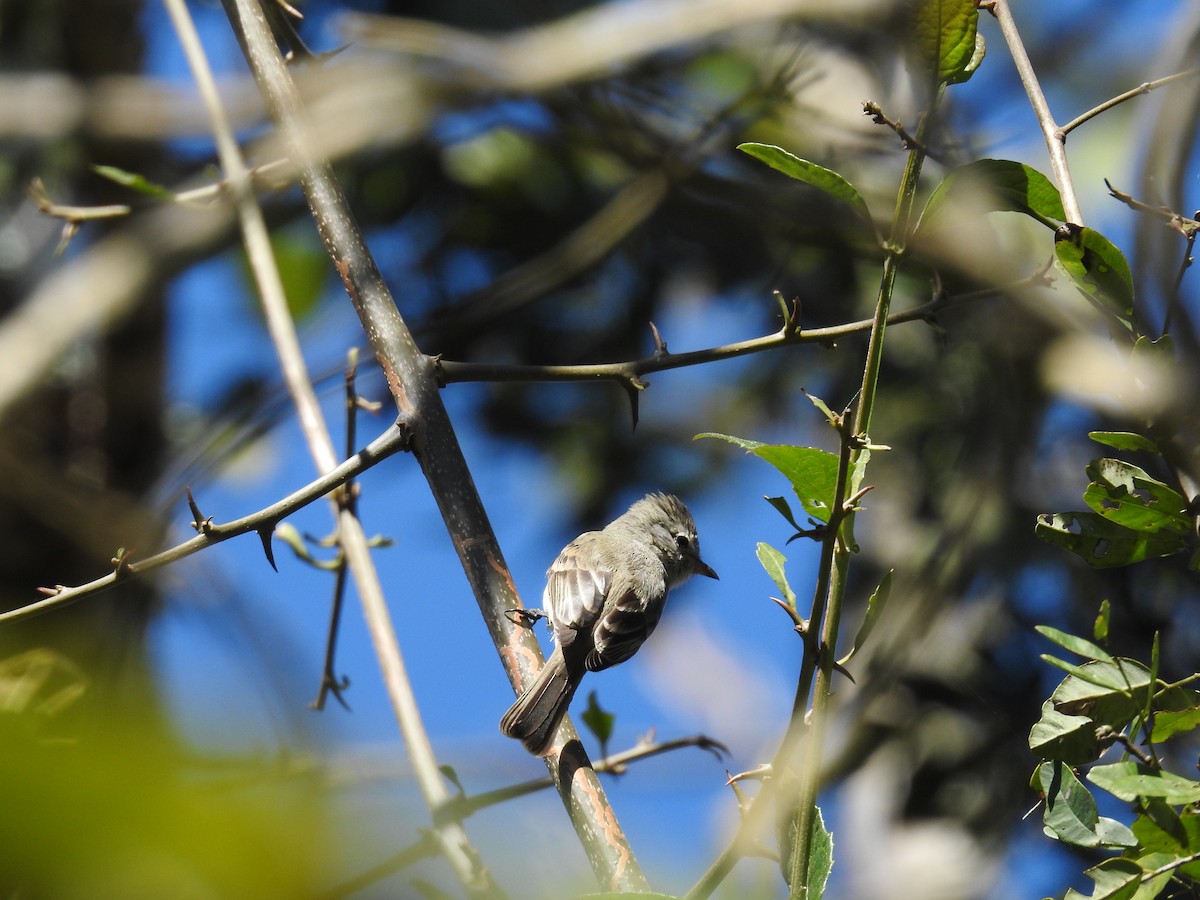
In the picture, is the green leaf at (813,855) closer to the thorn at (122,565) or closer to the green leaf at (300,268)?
the thorn at (122,565)

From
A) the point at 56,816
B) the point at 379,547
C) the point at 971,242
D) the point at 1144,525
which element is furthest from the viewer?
the point at 971,242

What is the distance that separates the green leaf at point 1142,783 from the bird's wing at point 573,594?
86.1 inches

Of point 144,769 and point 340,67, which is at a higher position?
point 340,67

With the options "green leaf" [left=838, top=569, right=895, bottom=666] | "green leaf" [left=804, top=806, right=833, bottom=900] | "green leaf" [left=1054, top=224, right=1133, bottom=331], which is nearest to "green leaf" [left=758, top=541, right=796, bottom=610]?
"green leaf" [left=838, top=569, right=895, bottom=666]

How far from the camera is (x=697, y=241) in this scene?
16.1 feet

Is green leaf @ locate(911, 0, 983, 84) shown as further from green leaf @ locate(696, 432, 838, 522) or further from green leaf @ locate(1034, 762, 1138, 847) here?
green leaf @ locate(1034, 762, 1138, 847)

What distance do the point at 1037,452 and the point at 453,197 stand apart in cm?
269

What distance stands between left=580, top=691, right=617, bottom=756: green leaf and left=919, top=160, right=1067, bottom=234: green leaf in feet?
3.99

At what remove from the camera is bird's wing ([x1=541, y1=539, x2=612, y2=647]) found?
330 cm

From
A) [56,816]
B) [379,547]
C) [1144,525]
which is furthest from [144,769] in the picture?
[379,547]

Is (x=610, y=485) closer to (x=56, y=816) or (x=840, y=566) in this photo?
(x=840, y=566)

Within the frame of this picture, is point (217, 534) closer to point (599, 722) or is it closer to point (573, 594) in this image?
point (599, 722)

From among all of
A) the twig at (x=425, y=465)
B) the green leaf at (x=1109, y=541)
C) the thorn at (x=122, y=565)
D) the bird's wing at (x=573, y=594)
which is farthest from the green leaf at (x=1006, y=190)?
the bird's wing at (x=573, y=594)

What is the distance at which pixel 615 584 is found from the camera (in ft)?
11.6
